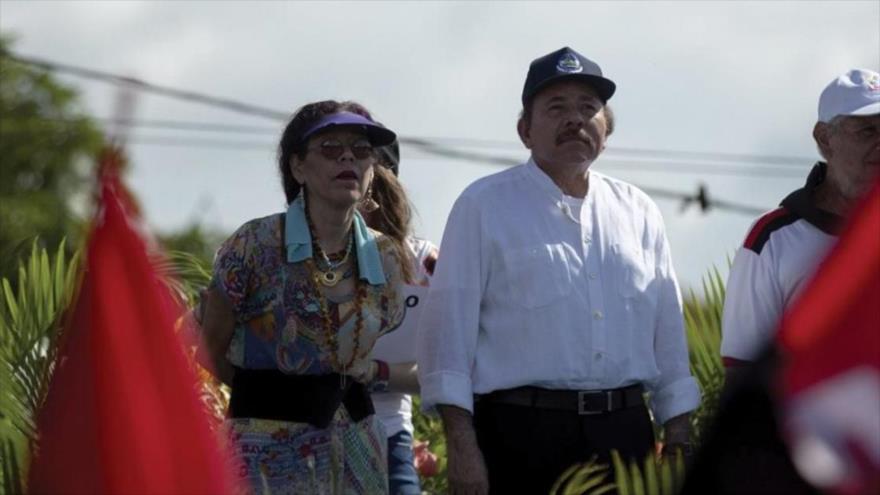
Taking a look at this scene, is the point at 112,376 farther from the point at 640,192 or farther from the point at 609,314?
the point at 640,192

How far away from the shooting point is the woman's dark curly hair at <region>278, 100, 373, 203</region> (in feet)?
21.8

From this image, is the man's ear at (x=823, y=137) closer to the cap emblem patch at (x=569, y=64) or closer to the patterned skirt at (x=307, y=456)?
the cap emblem patch at (x=569, y=64)

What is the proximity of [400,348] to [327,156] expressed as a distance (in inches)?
30.4

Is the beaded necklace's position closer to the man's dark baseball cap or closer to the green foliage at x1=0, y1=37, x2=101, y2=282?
the man's dark baseball cap

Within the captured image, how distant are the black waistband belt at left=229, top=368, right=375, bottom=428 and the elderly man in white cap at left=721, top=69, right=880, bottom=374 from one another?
3.47 feet

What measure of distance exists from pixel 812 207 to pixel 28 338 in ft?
7.86

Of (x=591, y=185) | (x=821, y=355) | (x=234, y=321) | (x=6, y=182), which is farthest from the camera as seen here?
(x=6, y=182)

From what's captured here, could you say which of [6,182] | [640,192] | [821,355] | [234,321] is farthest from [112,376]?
[6,182]

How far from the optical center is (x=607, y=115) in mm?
7035

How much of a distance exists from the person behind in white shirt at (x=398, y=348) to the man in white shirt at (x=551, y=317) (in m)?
0.22

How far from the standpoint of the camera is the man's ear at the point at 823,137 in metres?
6.84

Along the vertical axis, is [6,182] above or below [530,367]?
above

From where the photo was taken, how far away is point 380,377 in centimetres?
689

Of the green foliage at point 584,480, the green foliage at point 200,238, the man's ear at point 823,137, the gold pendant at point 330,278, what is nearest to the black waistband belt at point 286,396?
the gold pendant at point 330,278
